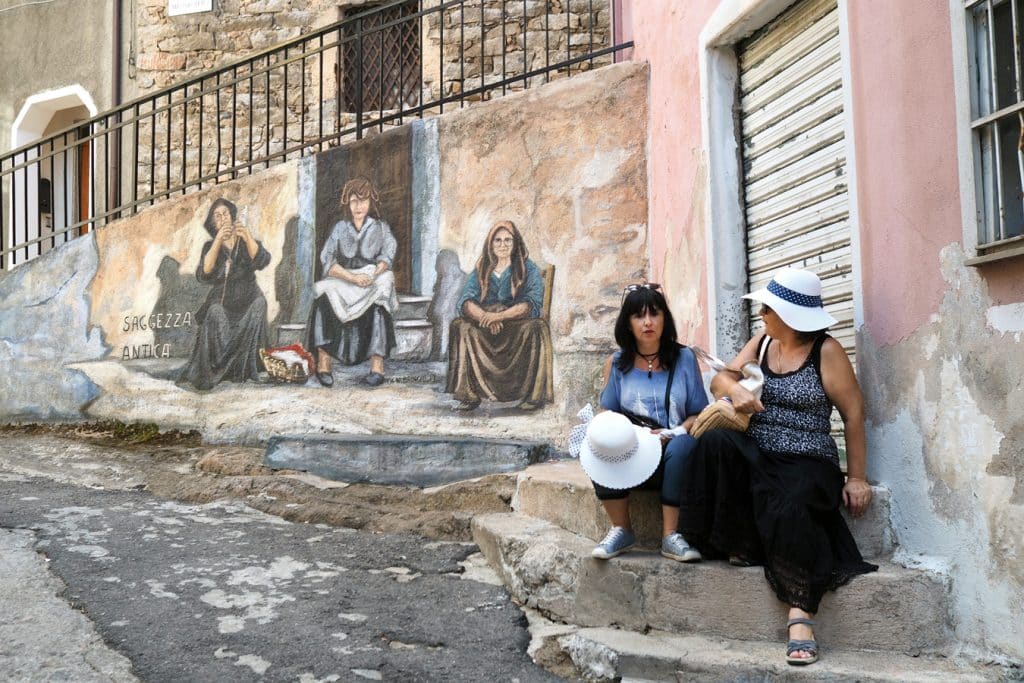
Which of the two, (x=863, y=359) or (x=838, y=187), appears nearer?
(x=863, y=359)

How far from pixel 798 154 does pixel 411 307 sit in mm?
3300

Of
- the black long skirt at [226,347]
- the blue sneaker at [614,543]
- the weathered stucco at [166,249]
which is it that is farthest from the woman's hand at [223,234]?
the blue sneaker at [614,543]

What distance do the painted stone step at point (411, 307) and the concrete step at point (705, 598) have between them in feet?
10.3

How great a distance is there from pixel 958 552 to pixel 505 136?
4.54m

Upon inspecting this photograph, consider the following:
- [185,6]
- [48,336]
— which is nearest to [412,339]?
[48,336]

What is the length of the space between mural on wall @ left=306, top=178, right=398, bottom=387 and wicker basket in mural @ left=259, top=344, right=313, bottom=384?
0.30ft

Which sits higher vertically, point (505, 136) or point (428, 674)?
point (505, 136)

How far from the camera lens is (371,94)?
34.3 ft

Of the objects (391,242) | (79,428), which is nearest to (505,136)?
(391,242)

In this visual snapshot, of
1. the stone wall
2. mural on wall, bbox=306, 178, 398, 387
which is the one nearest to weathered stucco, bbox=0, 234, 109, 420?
the stone wall

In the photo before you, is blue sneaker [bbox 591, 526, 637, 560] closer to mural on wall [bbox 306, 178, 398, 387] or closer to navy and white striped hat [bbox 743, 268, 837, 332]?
navy and white striped hat [bbox 743, 268, 837, 332]

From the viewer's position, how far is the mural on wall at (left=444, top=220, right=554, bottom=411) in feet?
21.5

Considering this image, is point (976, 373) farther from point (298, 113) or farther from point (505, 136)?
point (298, 113)

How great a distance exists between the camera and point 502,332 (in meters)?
6.66
